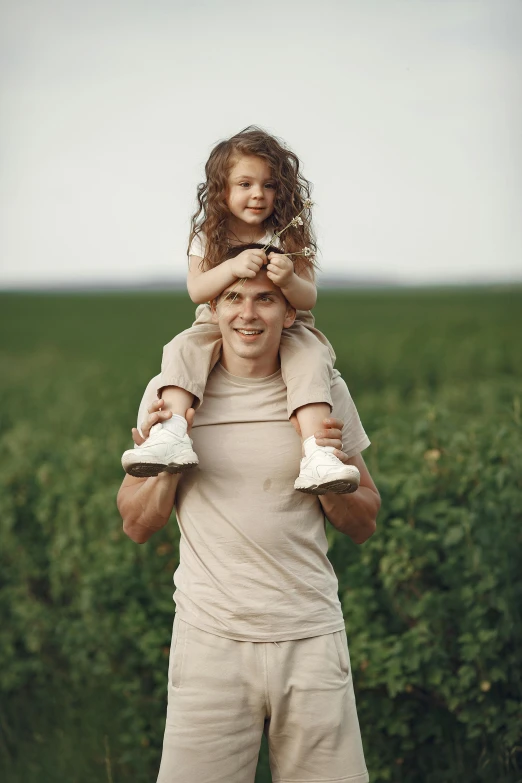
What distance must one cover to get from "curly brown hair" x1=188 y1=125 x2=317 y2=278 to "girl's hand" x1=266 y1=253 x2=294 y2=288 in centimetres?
23

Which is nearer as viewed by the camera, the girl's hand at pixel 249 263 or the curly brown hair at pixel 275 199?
the girl's hand at pixel 249 263

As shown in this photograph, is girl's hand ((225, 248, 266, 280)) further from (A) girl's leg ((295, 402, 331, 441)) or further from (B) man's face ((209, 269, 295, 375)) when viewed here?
(A) girl's leg ((295, 402, 331, 441))

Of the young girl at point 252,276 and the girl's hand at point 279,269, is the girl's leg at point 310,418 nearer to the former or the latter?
the young girl at point 252,276

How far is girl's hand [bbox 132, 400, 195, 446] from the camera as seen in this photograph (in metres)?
3.05

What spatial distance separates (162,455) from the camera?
293 cm

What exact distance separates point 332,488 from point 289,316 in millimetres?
545

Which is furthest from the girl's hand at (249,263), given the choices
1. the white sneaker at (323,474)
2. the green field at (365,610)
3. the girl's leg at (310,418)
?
the green field at (365,610)

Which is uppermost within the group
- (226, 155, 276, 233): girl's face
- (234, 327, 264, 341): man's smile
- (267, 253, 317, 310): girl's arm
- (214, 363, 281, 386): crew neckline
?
(226, 155, 276, 233): girl's face

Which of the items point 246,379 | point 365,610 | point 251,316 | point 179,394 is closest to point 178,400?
point 179,394

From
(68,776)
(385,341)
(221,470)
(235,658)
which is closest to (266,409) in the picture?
(221,470)

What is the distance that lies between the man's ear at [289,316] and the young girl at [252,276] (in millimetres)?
26

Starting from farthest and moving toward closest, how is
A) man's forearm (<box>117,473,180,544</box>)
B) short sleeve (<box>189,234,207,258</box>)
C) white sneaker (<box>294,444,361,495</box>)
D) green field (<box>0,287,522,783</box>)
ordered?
green field (<box>0,287,522,783</box>) → short sleeve (<box>189,234,207,258</box>) → man's forearm (<box>117,473,180,544</box>) → white sneaker (<box>294,444,361,495</box>)

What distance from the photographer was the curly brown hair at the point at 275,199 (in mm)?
3301

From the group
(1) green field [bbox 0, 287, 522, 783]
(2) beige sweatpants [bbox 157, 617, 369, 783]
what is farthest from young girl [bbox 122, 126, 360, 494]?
(1) green field [bbox 0, 287, 522, 783]
